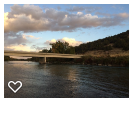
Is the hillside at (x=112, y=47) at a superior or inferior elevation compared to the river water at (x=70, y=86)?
superior

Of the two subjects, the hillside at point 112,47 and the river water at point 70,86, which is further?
the hillside at point 112,47

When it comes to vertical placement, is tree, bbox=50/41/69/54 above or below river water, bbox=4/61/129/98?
above

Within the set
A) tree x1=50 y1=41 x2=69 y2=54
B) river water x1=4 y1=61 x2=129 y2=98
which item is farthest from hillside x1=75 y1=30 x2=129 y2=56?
river water x1=4 y1=61 x2=129 y2=98

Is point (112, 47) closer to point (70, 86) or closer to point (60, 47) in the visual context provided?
point (60, 47)

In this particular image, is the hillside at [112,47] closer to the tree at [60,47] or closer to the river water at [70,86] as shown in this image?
the tree at [60,47]

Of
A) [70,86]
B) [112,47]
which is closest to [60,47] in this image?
[112,47]

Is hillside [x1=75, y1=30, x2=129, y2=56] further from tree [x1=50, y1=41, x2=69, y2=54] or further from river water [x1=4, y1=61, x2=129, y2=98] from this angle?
river water [x1=4, y1=61, x2=129, y2=98]

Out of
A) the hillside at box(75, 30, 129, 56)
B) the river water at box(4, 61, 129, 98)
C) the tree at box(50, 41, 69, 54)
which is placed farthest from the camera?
the tree at box(50, 41, 69, 54)

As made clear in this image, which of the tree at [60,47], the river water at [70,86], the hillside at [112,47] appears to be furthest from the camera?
the tree at [60,47]

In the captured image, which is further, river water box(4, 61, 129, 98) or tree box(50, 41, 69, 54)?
tree box(50, 41, 69, 54)

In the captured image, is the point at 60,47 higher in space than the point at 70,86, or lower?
higher

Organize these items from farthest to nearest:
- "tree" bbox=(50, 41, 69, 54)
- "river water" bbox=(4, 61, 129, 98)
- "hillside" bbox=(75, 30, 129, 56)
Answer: "tree" bbox=(50, 41, 69, 54) < "hillside" bbox=(75, 30, 129, 56) < "river water" bbox=(4, 61, 129, 98)

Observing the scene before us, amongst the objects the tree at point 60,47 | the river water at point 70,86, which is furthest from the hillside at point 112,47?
the river water at point 70,86
